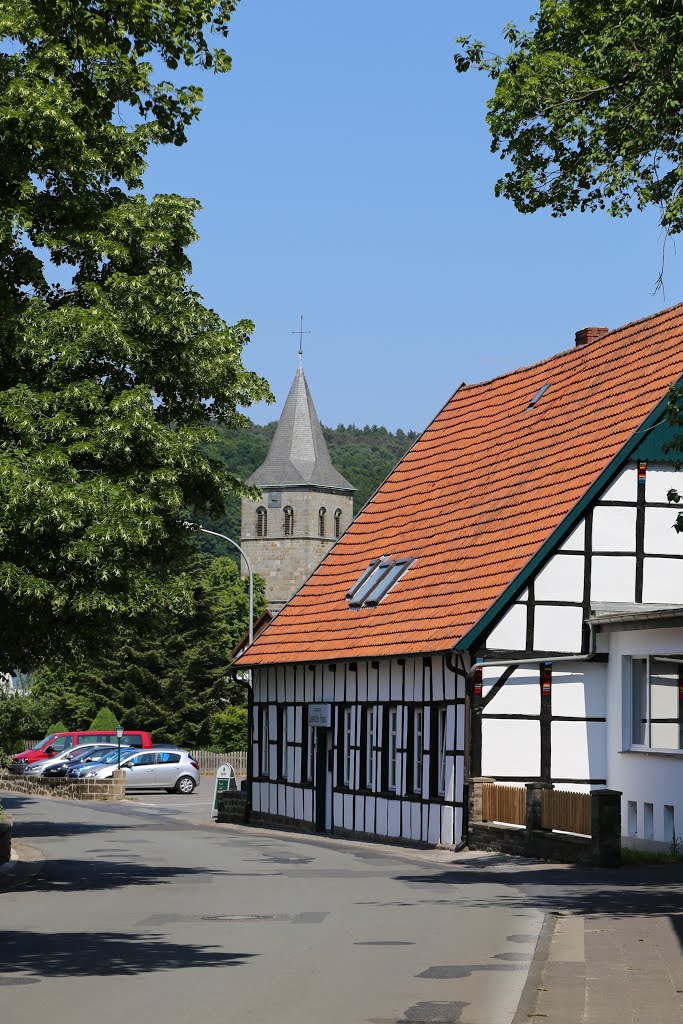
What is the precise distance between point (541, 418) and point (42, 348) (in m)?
15.9

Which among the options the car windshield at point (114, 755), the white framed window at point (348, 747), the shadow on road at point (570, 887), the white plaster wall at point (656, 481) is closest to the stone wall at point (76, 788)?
the car windshield at point (114, 755)

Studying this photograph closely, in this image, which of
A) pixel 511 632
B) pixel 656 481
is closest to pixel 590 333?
pixel 656 481

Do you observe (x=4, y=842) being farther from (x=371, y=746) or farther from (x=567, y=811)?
(x=371, y=746)

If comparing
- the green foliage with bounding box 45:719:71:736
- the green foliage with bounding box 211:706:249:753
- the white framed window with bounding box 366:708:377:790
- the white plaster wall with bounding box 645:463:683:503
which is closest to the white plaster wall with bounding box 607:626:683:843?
the white plaster wall with bounding box 645:463:683:503

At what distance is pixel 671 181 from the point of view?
658 inches

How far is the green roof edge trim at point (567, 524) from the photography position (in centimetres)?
2891

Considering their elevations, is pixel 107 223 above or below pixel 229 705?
above

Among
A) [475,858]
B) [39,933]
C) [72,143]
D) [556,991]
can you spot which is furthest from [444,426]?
[556,991]

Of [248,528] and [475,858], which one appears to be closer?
[475,858]

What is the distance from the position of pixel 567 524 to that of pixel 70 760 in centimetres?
3753

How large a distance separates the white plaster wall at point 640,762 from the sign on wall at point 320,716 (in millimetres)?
8727

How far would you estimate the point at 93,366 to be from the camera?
21.4 metres

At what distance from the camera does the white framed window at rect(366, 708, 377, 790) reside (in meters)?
33.9

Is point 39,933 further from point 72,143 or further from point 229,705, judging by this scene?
point 229,705
